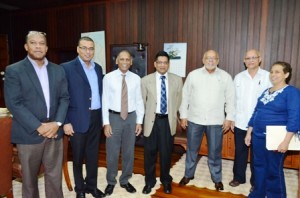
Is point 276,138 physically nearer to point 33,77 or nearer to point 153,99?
point 153,99

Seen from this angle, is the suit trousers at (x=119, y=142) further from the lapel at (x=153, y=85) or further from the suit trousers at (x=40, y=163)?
the suit trousers at (x=40, y=163)

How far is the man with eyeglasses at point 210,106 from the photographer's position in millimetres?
2781

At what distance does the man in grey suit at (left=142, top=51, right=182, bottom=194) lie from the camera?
2705 millimetres

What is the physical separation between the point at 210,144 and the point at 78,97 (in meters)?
1.56

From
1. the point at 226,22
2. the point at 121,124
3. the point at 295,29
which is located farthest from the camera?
the point at 226,22

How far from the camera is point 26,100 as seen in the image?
79.0 inches

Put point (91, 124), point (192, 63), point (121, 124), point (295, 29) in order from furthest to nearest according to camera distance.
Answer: point (192, 63) → point (295, 29) → point (121, 124) → point (91, 124)

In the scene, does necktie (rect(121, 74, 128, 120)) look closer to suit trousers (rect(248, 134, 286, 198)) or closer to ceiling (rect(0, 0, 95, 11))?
suit trousers (rect(248, 134, 286, 198))

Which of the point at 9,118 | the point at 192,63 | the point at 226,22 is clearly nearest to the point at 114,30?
the point at 192,63

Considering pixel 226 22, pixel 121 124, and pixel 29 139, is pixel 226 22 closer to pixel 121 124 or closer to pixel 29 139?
pixel 121 124

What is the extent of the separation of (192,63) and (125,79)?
6.48 feet

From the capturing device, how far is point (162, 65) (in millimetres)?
2682

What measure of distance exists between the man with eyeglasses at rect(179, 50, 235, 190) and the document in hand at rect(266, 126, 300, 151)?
626 mm

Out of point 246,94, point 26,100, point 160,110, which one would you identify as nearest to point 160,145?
point 160,110
